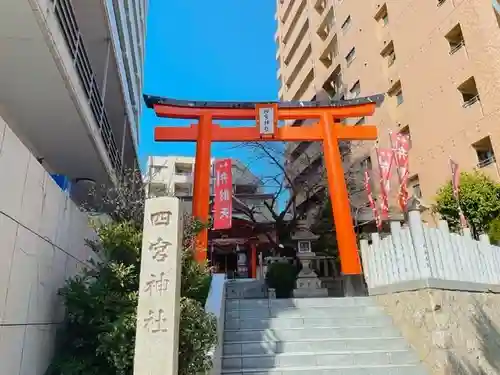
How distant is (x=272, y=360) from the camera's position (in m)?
5.59

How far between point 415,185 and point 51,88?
534 inches

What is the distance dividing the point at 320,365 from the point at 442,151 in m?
10.7

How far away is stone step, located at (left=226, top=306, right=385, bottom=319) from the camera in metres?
6.75

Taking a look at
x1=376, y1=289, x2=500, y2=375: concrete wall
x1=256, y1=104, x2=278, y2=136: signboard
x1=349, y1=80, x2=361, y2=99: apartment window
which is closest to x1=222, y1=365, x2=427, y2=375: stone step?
x1=376, y1=289, x2=500, y2=375: concrete wall

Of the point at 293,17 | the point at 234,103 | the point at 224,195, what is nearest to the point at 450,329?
the point at 234,103

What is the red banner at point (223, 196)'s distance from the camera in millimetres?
13117

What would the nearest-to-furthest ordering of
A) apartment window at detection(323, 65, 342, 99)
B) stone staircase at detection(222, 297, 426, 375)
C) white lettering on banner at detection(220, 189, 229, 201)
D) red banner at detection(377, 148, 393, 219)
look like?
stone staircase at detection(222, 297, 426, 375) → red banner at detection(377, 148, 393, 219) → white lettering on banner at detection(220, 189, 229, 201) → apartment window at detection(323, 65, 342, 99)

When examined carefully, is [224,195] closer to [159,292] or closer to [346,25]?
[159,292]

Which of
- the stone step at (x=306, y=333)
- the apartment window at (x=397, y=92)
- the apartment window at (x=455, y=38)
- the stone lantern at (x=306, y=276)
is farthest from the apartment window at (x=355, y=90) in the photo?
the stone step at (x=306, y=333)

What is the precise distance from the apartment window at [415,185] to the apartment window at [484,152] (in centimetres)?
274

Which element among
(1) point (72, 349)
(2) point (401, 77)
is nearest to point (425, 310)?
(1) point (72, 349)

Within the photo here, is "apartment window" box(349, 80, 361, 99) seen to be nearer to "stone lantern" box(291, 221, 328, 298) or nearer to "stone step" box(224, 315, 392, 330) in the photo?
"stone lantern" box(291, 221, 328, 298)

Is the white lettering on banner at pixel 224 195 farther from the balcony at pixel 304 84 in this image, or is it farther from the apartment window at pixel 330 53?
the balcony at pixel 304 84

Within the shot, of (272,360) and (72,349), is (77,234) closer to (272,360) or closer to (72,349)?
(72,349)
